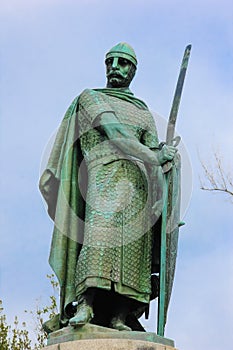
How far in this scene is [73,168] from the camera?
8328mm

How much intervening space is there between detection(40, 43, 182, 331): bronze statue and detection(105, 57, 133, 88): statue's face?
0.4 inches

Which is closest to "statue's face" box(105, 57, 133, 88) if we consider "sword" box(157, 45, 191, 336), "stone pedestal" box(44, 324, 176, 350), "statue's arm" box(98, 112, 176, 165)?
"statue's arm" box(98, 112, 176, 165)

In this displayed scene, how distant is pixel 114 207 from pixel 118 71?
5.11 feet

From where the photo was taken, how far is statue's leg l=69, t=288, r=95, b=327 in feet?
24.0

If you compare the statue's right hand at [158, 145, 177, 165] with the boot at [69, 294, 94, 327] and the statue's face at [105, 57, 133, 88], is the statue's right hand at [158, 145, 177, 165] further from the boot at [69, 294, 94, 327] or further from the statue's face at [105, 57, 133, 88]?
the boot at [69, 294, 94, 327]

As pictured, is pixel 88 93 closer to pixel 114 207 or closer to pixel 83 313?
pixel 114 207

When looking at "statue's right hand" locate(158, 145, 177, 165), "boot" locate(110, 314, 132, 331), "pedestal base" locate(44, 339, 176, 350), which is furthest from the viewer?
A: "statue's right hand" locate(158, 145, 177, 165)

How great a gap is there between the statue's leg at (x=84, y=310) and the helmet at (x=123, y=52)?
2480mm

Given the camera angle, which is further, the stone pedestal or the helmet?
the helmet

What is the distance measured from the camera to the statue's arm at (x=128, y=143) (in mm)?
7902

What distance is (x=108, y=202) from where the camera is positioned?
7867mm

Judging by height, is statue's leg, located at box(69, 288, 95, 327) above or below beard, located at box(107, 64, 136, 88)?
below

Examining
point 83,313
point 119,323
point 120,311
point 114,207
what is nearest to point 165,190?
point 114,207

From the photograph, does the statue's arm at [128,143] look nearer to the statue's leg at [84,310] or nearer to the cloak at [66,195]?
the cloak at [66,195]
